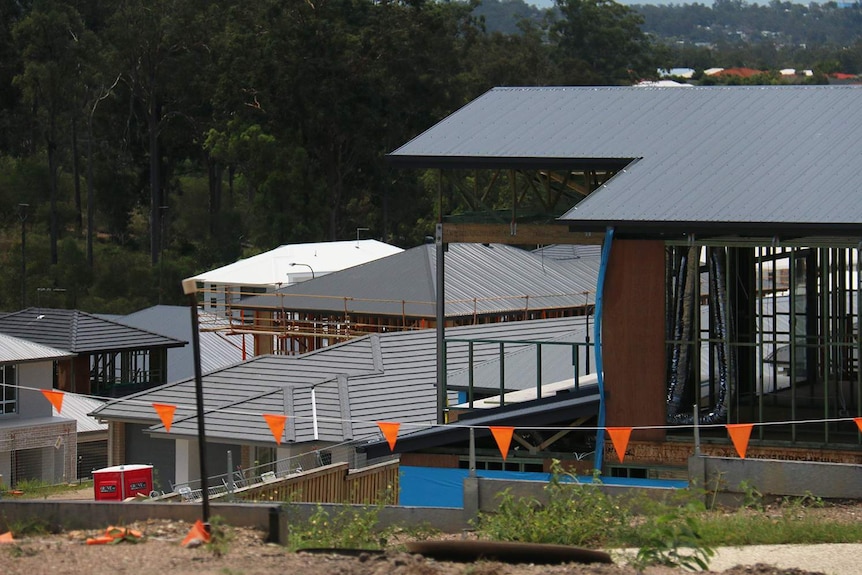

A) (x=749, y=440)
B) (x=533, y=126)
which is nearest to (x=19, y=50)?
(x=533, y=126)

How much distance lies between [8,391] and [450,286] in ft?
43.5

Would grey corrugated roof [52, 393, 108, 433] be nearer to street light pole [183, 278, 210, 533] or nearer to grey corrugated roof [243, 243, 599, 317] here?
grey corrugated roof [243, 243, 599, 317]

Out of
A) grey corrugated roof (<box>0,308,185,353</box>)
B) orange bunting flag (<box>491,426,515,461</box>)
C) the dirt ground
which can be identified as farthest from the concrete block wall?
grey corrugated roof (<box>0,308,185,353</box>)

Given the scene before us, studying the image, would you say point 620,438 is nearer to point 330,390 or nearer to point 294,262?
point 330,390

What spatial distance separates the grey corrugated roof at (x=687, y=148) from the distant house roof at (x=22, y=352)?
1723cm

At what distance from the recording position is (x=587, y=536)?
47.1 feet

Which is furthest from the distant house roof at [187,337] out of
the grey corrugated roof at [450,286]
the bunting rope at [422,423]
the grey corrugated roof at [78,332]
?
the bunting rope at [422,423]

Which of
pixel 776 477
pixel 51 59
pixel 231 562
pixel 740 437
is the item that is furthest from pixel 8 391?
pixel 51 59

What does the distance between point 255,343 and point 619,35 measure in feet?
247

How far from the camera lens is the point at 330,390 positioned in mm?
24953

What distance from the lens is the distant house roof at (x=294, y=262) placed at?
54125mm

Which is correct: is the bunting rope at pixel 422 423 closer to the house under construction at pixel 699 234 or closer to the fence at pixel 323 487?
the house under construction at pixel 699 234

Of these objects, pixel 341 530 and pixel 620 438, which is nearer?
pixel 341 530

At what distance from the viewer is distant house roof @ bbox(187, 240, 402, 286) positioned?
54125 mm
